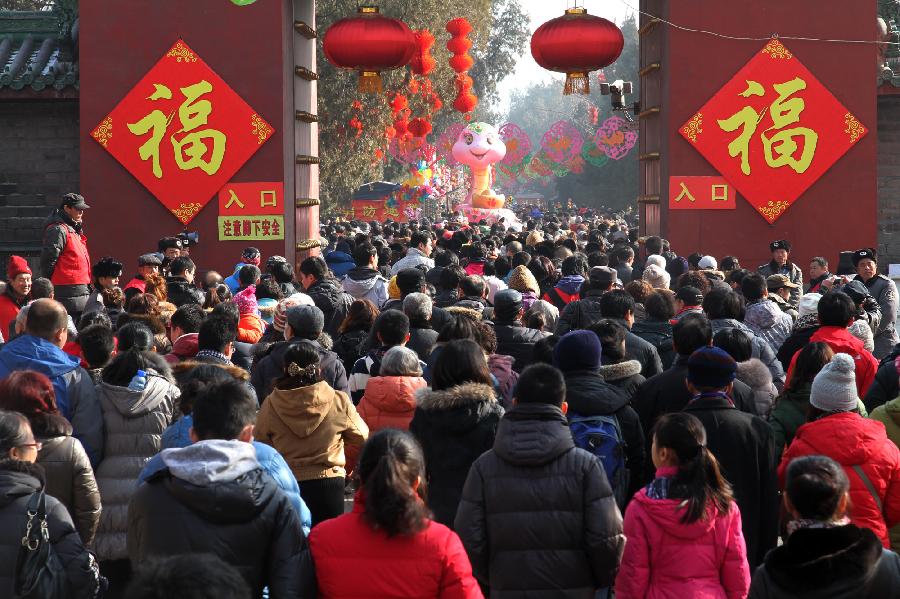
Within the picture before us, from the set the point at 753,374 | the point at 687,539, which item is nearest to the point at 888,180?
the point at 753,374

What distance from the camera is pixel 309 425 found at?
4.93 metres

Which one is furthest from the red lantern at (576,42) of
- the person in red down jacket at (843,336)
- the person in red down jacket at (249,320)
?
the person in red down jacket at (843,336)

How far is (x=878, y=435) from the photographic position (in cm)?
432

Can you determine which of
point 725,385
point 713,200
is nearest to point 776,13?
Result: point 713,200

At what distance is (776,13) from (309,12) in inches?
189

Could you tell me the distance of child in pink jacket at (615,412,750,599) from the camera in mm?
3699

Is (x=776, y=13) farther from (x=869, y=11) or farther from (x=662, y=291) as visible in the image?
(x=662, y=291)

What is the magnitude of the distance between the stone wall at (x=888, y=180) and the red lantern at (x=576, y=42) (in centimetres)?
324

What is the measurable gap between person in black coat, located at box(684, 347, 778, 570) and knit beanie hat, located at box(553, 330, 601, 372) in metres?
0.37

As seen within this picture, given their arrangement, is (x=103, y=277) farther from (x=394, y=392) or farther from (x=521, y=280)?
(x=394, y=392)

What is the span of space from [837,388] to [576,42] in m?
8.02

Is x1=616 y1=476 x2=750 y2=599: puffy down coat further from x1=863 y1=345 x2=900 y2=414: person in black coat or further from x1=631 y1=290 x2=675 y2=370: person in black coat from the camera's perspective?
x1=631 y1=290 x2=675 y2=370: person in black coat

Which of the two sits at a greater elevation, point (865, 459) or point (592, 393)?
point (592, 393)

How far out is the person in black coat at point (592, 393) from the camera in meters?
4.73
